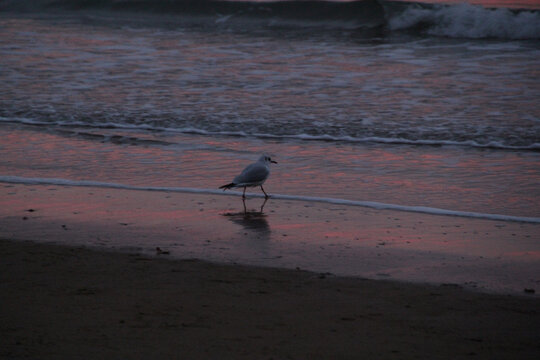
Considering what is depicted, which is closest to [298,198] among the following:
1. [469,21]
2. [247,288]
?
[247,288]

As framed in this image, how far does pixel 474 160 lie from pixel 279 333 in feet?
16.8

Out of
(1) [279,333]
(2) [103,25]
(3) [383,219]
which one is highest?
(1) [279,333]

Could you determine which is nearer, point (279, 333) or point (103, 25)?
point (279, 333)

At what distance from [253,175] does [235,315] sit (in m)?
2.93

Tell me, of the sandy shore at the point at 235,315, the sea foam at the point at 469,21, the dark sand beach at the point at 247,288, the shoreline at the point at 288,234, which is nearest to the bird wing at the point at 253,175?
the shoreline at the point at 288,234

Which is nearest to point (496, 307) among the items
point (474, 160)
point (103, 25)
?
point (474, 160)

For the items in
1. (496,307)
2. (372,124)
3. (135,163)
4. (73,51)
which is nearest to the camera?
(496,307)

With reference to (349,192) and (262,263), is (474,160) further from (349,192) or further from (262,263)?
(262,263)

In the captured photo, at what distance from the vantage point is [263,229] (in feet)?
19.6

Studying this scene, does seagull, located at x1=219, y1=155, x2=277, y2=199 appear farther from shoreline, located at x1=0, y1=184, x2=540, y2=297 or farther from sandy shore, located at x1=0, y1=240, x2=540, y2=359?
sandy shore, located at x1=0, y1=240, x2=540, y2=359

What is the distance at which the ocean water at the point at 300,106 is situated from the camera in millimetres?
7609

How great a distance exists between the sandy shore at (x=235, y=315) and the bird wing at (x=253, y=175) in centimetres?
196

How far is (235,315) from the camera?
13.2 feet

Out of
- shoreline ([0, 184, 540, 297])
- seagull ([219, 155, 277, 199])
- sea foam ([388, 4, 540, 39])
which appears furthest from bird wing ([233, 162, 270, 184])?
sea foam ([388, 4, 540, 39])
